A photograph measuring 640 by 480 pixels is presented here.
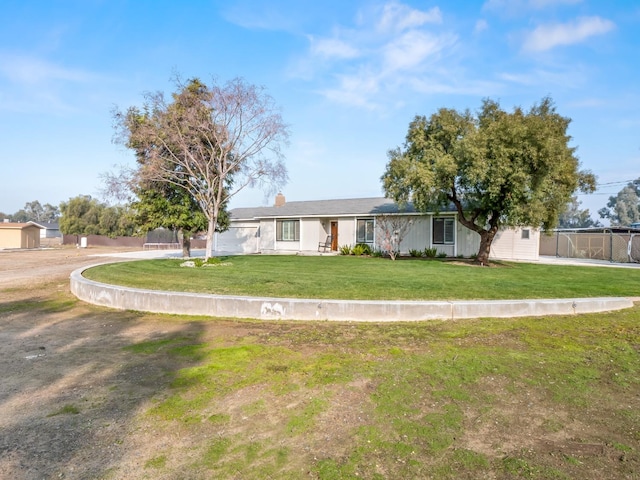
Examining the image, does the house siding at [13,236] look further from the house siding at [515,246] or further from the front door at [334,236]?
the house siding at [515,246]

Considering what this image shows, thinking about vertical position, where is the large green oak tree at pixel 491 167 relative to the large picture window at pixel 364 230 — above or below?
above

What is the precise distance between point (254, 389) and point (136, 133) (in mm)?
16030

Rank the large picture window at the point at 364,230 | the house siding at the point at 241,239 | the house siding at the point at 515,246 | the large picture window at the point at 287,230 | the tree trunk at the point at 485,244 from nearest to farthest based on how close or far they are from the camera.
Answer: the tree trunk at the point at 485,244 → the house siding at the point at 515,246 → the large picture window at the point at 364,230 → the large picture window at the point at 287,230 → the house siding at the point at 241,239

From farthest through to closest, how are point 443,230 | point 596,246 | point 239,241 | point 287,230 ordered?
point 239,241 < point 287,230 < point 596,246 < point 443,230

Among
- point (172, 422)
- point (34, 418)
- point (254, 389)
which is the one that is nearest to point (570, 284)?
point (254, 389)

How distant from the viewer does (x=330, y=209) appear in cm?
2688

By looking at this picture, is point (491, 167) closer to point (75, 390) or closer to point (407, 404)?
point (407, 404)

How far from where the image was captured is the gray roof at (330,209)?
24.3 m

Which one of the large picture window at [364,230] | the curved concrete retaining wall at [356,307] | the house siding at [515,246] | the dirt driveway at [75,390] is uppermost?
the large picture window at [364,230]

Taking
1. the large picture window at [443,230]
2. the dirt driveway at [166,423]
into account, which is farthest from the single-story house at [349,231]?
the dirt driveway at [166,423]

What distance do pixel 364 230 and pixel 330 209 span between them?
10.9ft

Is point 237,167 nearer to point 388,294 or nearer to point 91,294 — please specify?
point 91,294

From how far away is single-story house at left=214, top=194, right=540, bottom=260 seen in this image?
22.2m

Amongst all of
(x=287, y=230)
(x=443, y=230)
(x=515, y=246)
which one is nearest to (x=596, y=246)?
(x=515, y=246)
